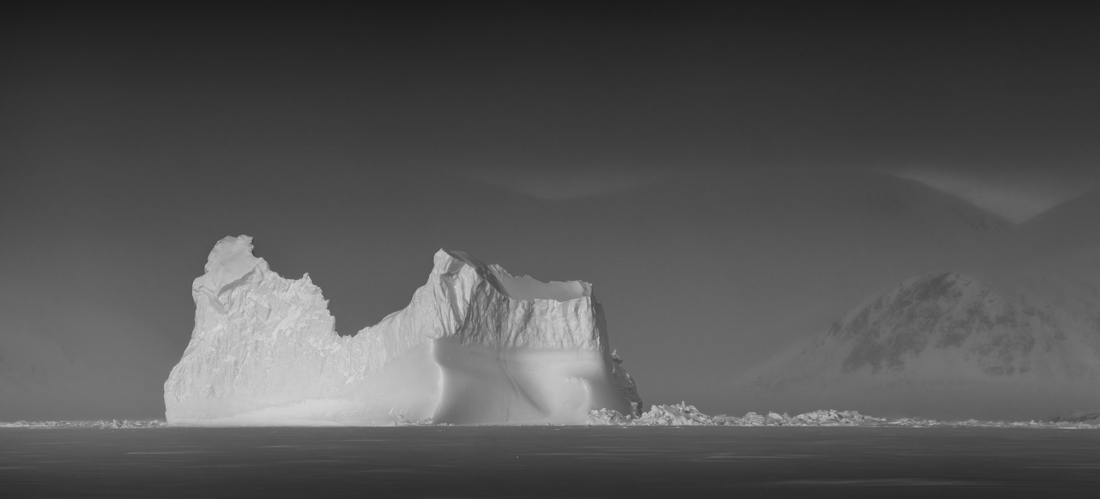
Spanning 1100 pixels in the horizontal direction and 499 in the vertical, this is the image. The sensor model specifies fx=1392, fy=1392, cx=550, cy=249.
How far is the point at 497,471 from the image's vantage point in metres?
24.6

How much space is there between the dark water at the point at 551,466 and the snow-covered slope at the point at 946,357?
42679mm

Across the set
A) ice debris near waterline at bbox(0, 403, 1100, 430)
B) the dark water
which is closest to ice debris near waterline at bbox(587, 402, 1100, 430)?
ice debris near waterline at bbox(0, 403, 1100, 430)

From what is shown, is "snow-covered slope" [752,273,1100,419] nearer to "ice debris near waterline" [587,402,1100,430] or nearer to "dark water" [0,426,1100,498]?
"ice debris near waterline" [587,402,1100,430]

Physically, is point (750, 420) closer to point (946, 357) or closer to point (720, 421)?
point (720, 421)

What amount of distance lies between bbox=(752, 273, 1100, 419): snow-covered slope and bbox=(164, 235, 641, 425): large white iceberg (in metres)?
33.5

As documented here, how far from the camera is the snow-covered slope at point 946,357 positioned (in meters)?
80.9

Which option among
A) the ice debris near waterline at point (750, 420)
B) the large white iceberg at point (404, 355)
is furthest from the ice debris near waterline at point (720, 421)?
the large white iceberg at point (404, 355)

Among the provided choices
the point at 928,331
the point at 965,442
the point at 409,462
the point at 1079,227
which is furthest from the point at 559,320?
the point at 1079,227

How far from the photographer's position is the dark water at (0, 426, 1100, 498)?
2095 centimetres

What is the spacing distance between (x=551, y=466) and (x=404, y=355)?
25062mm

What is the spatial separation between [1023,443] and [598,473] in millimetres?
16024

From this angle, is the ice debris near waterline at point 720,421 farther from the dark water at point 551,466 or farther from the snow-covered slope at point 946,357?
the snow-covered slope at point 946,357

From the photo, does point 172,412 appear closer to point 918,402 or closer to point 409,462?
point 409,462

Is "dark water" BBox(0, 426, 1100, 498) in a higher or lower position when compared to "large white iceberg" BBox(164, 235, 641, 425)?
lower
